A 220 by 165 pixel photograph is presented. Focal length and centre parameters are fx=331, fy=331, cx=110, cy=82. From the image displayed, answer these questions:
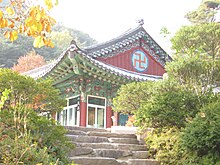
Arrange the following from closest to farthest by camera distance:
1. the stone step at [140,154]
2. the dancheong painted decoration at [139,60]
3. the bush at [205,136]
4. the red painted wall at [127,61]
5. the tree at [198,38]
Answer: the bush at [205,136] → the stone step at [140,154] → the tree at [198,38] → the red painted wall at [127,61] → the dancheong painted decoration at [139,60]

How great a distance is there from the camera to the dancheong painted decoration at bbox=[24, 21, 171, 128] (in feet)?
39.8

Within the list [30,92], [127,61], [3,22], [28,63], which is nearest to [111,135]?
[30,92]

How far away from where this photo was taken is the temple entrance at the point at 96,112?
43.6 feet

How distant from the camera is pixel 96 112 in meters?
13.4

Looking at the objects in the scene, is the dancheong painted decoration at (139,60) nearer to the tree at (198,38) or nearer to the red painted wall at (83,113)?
the red painted wall at (83,113)

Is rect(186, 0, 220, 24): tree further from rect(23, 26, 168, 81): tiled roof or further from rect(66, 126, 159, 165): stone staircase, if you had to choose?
rect(66, 126, 159, 165): stone staircase

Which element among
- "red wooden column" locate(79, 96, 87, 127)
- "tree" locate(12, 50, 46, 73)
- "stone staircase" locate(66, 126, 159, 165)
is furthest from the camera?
"tree" locate(12, 50, 46, 73)

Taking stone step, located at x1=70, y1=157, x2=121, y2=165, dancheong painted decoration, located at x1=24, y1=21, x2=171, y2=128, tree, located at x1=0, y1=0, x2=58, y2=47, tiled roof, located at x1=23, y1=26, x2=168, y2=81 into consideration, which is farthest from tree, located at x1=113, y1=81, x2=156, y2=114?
tree, located at x1=0, y1=0, x2=58, y2=47

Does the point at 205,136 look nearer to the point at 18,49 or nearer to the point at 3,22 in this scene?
the point at 3,22

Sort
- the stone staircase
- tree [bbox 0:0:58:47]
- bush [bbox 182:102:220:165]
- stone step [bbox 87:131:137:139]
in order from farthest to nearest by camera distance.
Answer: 1. stone step [bbox 87:131:137:139]
2. the stone staircase
3. bush [bbox 182:102:220:165]
4. tree [bbox 0:0:58:47]

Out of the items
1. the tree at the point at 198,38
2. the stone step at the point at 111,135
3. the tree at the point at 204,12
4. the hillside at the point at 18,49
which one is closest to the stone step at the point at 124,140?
the stone step at the point at 111,135

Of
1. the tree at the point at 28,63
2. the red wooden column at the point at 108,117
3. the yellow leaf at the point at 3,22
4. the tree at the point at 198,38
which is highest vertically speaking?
the tree at the point at 28,63

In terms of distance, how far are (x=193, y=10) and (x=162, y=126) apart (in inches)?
812

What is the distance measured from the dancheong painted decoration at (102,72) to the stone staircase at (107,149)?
3716 mm
